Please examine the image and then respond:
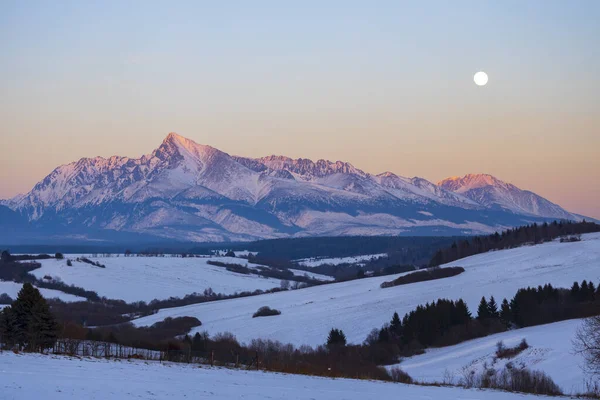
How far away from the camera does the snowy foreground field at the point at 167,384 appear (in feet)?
84.3

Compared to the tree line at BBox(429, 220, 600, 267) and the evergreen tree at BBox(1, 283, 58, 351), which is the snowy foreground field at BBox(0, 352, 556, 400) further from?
the tree line at BBox(429, 220, 600, 267)

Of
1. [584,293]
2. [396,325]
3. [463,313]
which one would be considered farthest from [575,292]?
[396,325]

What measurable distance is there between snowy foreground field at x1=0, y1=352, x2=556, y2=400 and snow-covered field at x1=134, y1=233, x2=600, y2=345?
45.5m

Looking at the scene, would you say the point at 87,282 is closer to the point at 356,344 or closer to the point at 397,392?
the point at 356,344

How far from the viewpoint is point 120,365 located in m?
34.9

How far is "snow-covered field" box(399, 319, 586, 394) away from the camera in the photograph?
50312 mm

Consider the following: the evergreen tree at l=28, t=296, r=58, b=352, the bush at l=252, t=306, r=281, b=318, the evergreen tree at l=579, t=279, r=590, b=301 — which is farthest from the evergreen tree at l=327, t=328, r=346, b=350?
the evergreen tree at l=28, t=296, r=58, b=352

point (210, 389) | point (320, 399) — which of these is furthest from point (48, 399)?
point (320, 399)

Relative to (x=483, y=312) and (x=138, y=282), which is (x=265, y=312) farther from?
(x=138, y=282)

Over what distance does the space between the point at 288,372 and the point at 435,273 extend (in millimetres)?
88526

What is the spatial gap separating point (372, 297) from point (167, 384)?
8066cm

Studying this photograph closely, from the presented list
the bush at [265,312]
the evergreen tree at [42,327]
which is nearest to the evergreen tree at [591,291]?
the bush at [265,312]

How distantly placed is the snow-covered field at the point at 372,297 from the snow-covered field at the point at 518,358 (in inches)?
613

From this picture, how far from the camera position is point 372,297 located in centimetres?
10881
